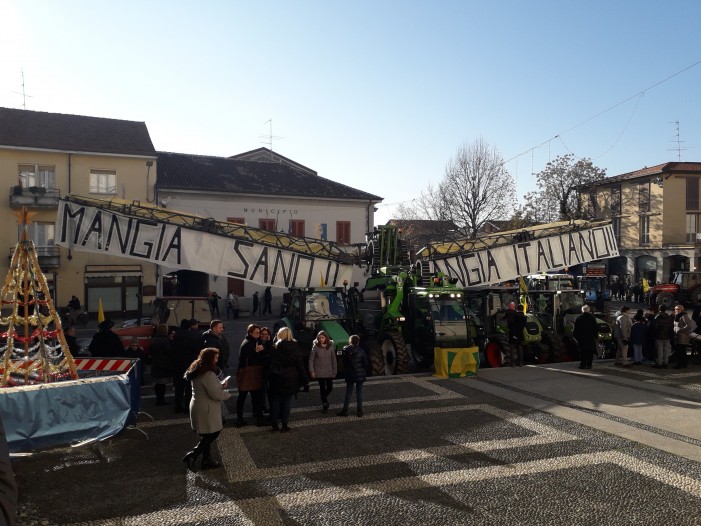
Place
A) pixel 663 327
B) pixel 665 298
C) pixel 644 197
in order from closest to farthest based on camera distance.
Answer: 1. pixel 663 327
2. pixel 665 298
3. pixel 644 197

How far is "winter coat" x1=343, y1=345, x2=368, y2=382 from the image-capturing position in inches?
365

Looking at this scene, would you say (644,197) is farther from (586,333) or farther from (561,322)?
(586,333)

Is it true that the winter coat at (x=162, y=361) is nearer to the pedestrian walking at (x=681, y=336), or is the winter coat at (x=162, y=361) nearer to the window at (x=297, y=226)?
the pedestrian walking at (x=681, y=336)

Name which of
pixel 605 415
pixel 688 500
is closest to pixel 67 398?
pixel 688 500

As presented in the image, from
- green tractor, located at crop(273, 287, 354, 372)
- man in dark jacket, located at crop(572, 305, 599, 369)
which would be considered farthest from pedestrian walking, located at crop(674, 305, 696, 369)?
green tractor, located at crop(273, 287, 354, 372)

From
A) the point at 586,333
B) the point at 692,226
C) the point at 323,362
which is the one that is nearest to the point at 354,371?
the point at 323,362

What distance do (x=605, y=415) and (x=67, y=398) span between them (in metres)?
8.49

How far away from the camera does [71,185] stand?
2948 cm

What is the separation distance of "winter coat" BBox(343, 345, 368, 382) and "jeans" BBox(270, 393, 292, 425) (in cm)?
129

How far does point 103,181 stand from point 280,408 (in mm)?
26402

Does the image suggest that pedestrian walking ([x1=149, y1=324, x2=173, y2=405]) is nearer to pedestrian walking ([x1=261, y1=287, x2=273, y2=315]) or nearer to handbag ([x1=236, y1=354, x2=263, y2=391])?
handbag ([x1=236, y1=354, x2=263, y2=391])

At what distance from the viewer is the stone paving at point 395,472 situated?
18.3 feet

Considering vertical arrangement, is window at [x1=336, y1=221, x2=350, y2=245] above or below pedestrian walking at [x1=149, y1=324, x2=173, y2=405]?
above

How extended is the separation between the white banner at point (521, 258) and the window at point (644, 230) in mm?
33239
